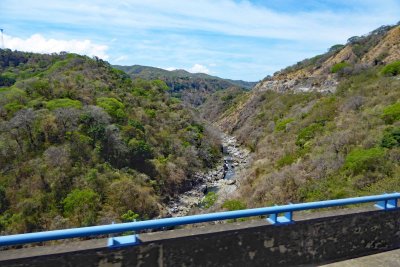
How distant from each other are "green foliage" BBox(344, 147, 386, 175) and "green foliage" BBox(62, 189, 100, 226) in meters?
14.0

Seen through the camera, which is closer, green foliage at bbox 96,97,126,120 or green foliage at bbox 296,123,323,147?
green foliage at bbox 296,123,323,147

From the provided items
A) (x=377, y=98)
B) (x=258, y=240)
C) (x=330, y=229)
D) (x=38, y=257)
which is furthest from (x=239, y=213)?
(x=377, y=98)

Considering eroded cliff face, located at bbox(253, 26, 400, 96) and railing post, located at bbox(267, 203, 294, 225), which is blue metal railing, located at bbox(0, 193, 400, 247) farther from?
eroded cliff face, located at bbox(253, 26, 400, 96)

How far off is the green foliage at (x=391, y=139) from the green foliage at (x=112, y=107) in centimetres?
2266

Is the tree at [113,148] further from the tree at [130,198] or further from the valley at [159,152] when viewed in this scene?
the tree at [130,198]

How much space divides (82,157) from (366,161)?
61.1 ft

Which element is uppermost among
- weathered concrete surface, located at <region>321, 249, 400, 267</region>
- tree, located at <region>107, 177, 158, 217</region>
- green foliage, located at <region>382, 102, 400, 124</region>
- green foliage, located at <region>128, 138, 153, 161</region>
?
green foliage, located at <region>382, 102, 400, 124</region>

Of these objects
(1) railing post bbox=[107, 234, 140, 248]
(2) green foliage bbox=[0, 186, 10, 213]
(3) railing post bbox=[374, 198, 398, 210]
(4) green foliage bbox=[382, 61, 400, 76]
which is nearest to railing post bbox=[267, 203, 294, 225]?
(3) railing post bbox=[374, 198, 398, 210]

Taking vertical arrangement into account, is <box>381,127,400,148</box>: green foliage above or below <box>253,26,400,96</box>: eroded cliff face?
below

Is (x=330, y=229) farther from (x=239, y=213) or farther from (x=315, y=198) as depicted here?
(x=315, y=198)

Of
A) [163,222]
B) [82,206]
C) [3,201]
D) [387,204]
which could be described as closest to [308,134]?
[82,206]

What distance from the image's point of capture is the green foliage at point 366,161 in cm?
1669

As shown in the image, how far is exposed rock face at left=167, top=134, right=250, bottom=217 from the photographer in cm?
2893

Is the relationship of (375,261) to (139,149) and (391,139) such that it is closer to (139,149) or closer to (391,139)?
(391,139)
